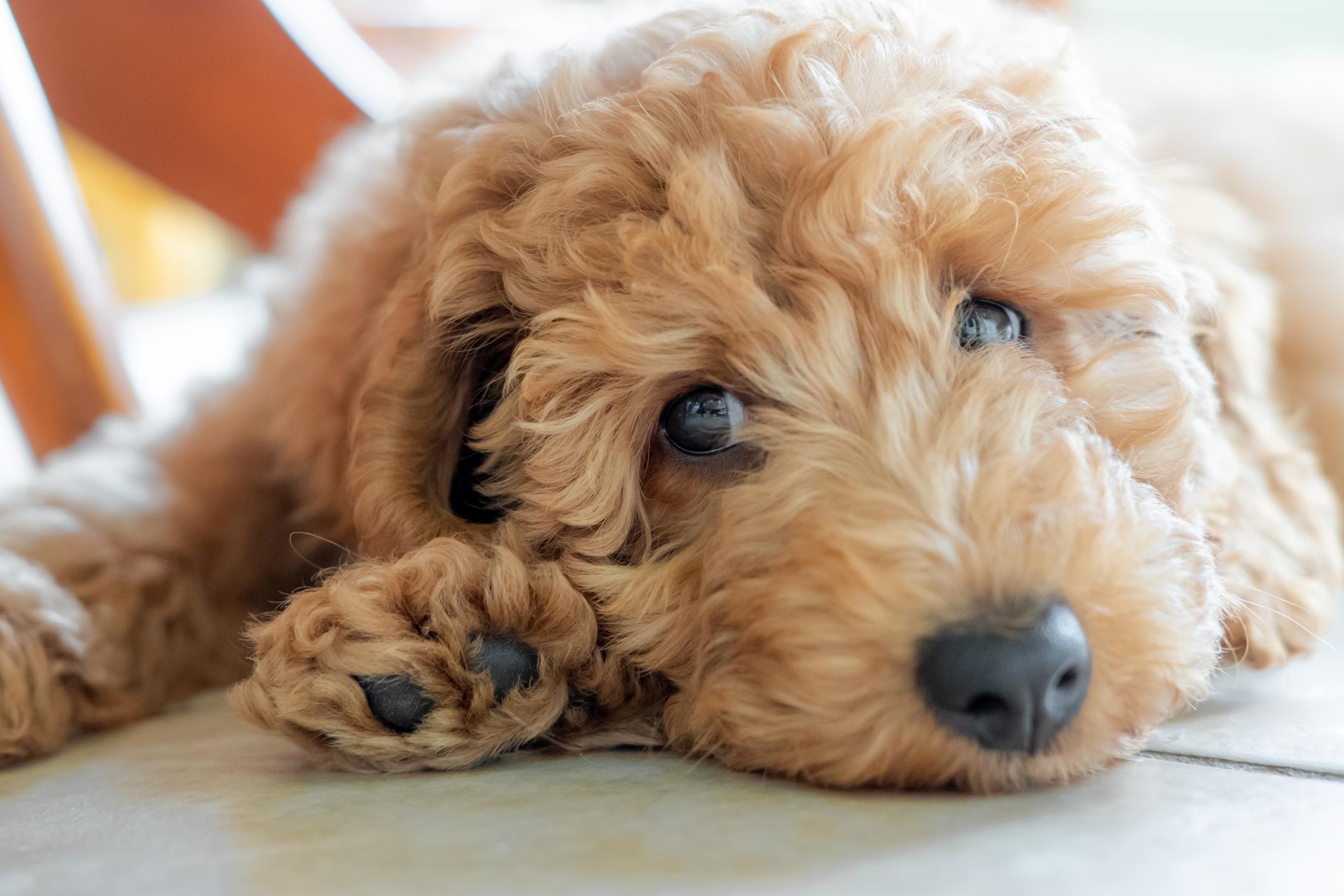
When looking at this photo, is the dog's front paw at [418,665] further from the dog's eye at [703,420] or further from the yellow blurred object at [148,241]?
the yellow blurred object at [148,241]

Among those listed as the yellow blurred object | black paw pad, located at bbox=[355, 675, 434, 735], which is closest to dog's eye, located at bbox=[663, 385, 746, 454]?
black paw pad, located at bbox=[355, 675, 434, 735]

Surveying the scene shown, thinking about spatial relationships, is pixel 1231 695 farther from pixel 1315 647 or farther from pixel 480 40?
pixel 480 40

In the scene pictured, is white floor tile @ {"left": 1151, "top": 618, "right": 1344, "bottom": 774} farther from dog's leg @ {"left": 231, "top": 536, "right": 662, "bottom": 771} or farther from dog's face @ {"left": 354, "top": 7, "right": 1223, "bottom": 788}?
dog's leg @ {"left": 231, "top": 536, "right": 662, "bottom": 771}

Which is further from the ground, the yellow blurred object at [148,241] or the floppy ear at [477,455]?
the yellow blurred object at [148,241]

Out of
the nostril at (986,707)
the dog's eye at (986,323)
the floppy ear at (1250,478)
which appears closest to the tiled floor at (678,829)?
the nostril at (986,707)

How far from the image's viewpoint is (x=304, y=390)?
94.5 inches

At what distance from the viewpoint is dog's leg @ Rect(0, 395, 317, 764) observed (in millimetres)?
2141

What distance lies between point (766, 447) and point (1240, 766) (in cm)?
77

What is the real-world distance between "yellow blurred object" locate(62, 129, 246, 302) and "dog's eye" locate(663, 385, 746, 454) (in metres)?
5.72

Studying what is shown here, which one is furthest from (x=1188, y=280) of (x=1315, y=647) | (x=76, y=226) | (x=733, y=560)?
(x=76, y=226)

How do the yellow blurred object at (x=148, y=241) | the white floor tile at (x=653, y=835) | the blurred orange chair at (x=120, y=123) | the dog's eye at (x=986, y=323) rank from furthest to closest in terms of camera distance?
the yellow blurred object at (x=148, y=241) < the blurred orange chair at (x=120, y=123) < the dog's eye at (x=986, y=323) < the white floor tile at (x=653, y=835)

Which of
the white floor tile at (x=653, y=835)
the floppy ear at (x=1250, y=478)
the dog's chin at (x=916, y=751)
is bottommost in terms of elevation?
the white floor tile at (x=653, y=835)

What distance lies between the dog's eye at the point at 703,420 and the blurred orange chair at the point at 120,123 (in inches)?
65.0

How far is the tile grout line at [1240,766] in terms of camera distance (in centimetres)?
155
